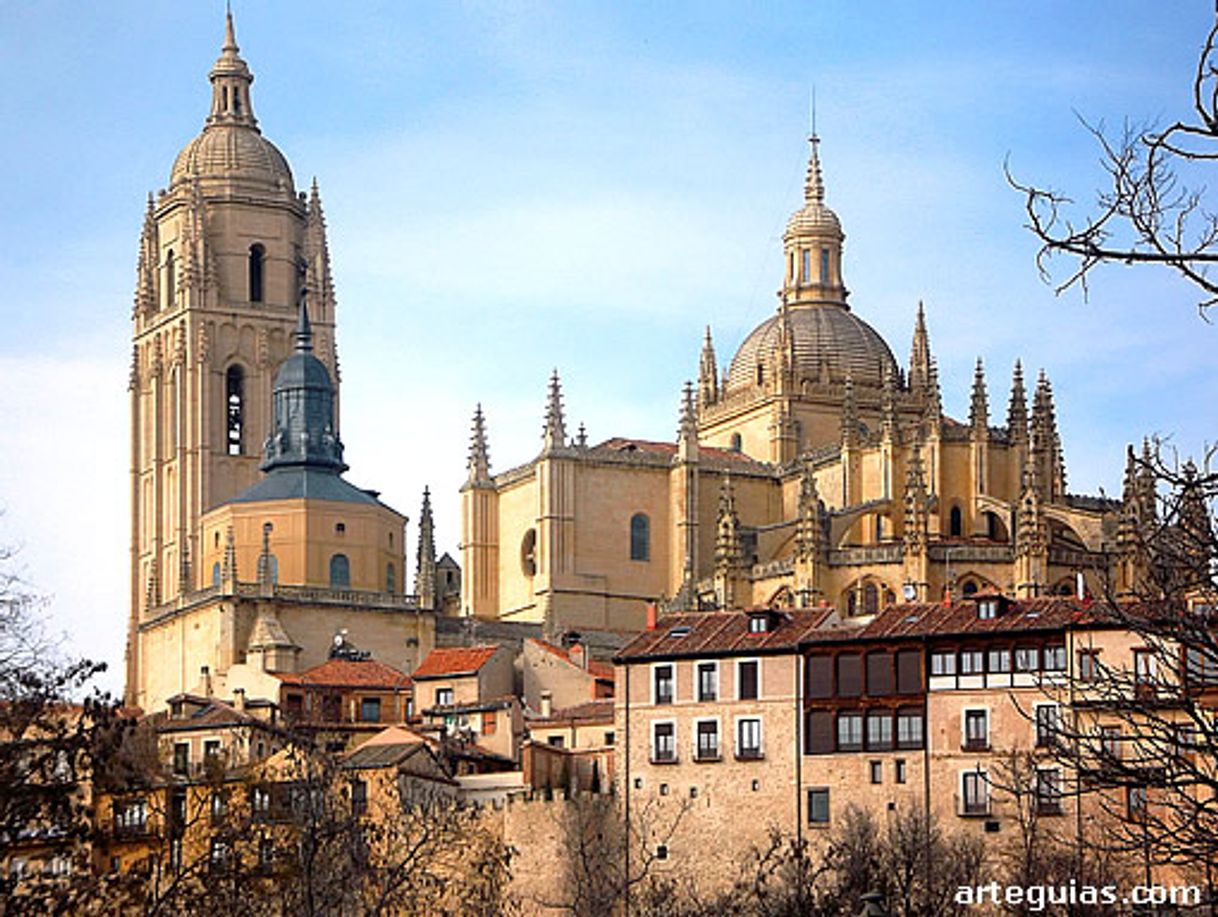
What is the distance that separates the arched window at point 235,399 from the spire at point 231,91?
11.5 metres

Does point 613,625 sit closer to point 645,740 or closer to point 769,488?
point 769,488

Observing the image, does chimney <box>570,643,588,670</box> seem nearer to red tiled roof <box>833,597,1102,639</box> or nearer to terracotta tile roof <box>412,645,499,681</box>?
terracotta tile roof <box>412,645,499,681</box>

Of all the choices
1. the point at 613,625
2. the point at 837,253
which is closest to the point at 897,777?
the point at 613,625

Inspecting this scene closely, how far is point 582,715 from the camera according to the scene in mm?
78188

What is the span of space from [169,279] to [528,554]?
29771 millimetres

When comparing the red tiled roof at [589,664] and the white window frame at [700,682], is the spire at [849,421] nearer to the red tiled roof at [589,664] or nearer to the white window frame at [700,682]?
the red tiled roof at [589,664]

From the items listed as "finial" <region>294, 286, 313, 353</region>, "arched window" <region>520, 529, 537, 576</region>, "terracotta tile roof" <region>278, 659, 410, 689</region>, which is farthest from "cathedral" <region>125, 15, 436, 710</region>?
"terracotta tile roof" <region>278, 659, 410, 689</region>

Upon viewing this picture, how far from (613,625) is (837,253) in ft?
75.8

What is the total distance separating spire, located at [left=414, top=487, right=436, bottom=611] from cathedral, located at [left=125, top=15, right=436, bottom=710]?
90 mm

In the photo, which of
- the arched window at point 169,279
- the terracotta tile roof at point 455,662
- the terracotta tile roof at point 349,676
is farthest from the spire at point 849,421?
the arched window at point 169,279

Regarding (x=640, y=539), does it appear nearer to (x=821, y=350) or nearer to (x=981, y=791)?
(x=821, y=350)

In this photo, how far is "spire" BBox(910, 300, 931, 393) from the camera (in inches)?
4267

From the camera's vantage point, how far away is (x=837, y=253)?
378ft

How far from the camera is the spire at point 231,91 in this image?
126 metres
